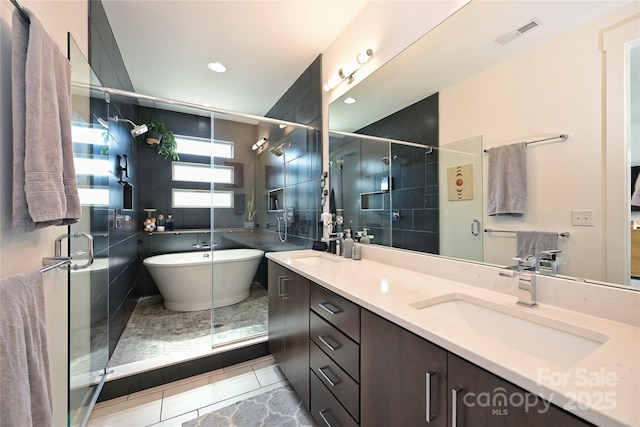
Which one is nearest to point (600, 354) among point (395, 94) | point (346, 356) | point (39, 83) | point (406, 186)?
point (346, 356)

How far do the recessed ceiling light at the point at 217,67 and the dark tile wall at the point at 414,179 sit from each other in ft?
5.96

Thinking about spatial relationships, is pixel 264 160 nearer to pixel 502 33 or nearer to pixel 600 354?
pixel 502 33

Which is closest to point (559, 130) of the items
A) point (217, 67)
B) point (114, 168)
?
point (217, 67)

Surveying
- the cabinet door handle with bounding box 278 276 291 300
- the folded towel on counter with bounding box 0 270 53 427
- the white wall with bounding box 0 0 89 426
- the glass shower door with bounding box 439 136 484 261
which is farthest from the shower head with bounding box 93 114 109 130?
the glass shower door with bounding box 439 136 484 261

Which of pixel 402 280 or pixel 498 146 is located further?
pixel 402 280

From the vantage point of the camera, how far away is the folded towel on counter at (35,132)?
82cm

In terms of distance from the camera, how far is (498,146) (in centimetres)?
113

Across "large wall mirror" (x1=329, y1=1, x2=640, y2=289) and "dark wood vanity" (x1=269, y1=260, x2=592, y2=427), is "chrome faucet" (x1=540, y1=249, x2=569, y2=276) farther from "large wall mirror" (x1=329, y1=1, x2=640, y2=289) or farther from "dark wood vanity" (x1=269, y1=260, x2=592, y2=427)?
"dark wood vanity" (x1=269, y1=260, x2=592, y2=427)

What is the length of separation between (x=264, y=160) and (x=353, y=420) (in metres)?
2.59

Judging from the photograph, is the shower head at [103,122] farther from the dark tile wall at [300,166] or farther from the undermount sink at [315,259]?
the undermount sink at [315,259]

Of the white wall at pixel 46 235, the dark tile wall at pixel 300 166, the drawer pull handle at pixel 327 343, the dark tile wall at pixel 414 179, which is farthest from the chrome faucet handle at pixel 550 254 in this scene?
the white wall at pixel 46 235

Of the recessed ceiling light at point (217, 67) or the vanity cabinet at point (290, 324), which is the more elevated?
the recessed ceiling light at point (217, 67)

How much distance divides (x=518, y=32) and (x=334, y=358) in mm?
1635

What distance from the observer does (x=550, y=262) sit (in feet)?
3.05
